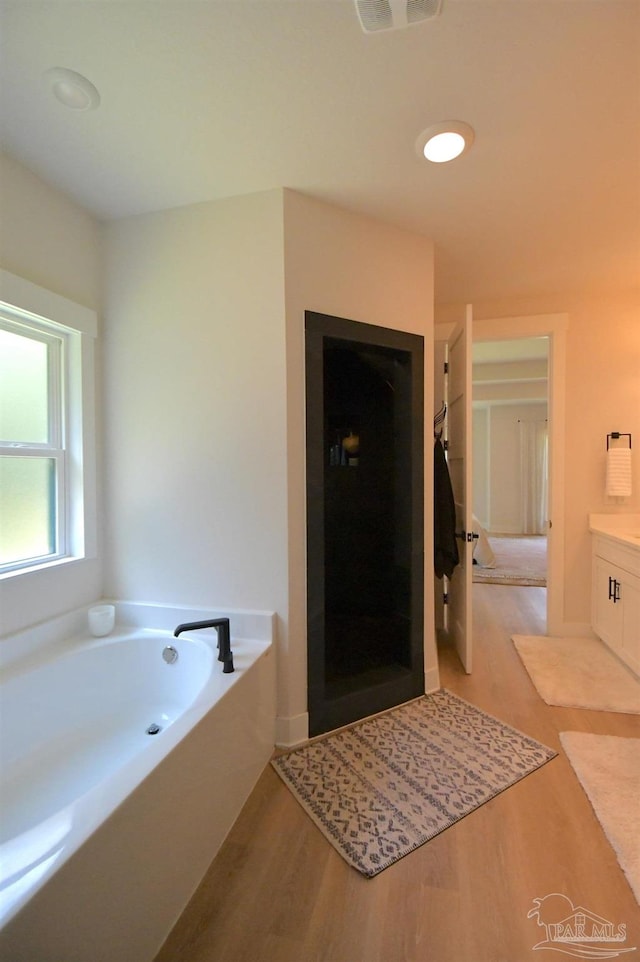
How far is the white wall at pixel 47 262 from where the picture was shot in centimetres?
157

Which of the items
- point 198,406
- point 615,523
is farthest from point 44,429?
point 615,523

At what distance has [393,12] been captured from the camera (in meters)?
1.03

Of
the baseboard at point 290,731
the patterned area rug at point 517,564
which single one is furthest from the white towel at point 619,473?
the baseboard at point 290,731

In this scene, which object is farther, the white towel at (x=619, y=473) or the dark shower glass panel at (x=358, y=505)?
the white towel at (x=619, y=473)

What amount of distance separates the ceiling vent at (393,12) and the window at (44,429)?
150cm

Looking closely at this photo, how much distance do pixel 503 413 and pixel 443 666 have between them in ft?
19.3

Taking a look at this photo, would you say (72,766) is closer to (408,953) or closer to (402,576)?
(408,953)

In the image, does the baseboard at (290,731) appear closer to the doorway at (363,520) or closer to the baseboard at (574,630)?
the doorway at (363,520)

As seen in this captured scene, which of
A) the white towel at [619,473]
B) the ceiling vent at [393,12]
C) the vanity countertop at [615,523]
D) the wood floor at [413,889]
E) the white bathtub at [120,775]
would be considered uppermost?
the ceiling vent at [393,12]

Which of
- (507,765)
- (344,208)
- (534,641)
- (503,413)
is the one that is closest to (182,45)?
(344,208)

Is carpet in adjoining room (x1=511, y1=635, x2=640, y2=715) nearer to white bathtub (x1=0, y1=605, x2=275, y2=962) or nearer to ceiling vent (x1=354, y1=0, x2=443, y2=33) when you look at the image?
white bathtub (x1=0, y1=605, x2=275, y2=962)

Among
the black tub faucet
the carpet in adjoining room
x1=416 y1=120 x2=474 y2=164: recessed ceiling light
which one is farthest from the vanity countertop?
the black tub faucet

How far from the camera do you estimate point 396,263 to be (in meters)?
2.01

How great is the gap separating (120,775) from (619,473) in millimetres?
3305
